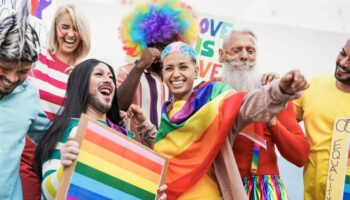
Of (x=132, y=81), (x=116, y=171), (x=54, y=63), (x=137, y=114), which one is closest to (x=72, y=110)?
(x=137, y=114)

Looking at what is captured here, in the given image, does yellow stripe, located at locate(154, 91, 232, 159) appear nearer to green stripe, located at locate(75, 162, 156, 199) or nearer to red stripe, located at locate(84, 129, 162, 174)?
red stripe, located at locate(84, 129, 162, 174)

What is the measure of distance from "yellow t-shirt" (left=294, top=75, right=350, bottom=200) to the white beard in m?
0.35

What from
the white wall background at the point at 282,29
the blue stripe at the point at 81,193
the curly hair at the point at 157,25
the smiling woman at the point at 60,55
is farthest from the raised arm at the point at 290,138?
the white wall background at the point at 282,29

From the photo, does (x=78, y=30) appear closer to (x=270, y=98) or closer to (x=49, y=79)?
(x=49, y=79)

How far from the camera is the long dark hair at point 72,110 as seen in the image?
278 cm

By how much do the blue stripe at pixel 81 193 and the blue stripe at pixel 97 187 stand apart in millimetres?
13

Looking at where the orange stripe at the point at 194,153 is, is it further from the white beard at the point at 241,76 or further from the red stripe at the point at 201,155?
the white beard at the point at 241,76

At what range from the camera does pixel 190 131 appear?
2.79 m

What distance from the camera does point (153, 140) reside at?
126 inches

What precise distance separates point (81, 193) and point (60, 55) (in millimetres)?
1460

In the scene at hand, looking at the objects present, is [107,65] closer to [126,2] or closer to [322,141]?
[322,141]

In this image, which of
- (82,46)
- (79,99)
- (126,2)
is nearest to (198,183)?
(79,99)

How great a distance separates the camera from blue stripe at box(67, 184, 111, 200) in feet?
7.79

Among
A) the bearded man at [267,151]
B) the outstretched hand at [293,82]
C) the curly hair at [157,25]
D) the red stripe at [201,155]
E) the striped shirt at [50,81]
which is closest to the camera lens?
the outstretched hand at [293,82]
